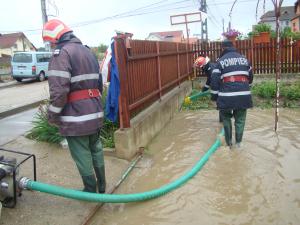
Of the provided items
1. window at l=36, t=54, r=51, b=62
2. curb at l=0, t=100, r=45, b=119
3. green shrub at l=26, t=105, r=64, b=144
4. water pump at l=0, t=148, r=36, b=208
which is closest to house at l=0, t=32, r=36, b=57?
window at l=36, t=54, r=51, b=62

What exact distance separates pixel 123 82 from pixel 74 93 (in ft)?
6.07

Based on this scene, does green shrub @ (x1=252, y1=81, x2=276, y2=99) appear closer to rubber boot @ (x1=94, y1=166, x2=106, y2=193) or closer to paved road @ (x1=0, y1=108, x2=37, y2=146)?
paved road @ (x1=0, y1=108, x2=37, y2=146)

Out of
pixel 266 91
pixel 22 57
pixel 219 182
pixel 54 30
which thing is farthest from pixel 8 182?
pixel 22 57

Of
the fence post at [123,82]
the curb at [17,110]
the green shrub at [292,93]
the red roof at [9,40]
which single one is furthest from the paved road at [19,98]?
the red roof at [9,40]

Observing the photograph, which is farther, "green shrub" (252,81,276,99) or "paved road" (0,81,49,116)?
"green shrub" (252,81,276,99)

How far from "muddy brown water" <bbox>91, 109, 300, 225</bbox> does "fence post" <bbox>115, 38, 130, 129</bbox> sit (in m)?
0.77

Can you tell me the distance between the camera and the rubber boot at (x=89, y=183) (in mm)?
4570

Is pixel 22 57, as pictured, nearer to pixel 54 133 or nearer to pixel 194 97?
pixel 194 97

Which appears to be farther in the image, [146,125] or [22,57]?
[22,57]

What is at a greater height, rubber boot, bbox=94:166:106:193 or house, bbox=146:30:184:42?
house, bbox=146:30:184:42

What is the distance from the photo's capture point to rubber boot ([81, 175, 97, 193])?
457 cm

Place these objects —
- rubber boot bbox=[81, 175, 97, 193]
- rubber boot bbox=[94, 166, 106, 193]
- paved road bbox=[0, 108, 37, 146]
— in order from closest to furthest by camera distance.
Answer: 1. rubber boot bbox=[81, 175, 97, 193]
2. rubber boot bbox=[94, 166, 106, 193]
3. paved road bbox=[0, 108, 37, 146]

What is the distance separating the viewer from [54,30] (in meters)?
4.36

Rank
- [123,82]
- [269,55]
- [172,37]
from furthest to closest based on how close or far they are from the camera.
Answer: [172,37]
[269,55]
[123,82]
